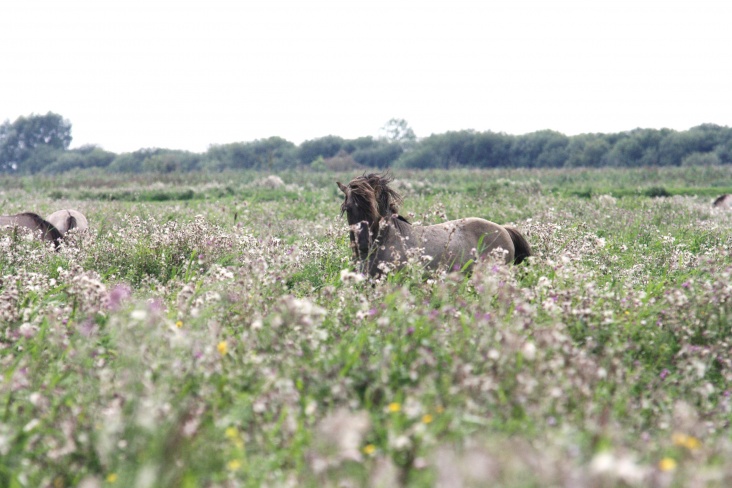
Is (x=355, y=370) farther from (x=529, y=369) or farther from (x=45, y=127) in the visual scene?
(x=45, y=127)

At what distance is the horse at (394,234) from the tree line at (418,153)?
49.5m

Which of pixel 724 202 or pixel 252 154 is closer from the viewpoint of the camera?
pixel 724 202

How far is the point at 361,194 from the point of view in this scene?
7.17 m

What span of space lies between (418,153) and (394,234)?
7183cm

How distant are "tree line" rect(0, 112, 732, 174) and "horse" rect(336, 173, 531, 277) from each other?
1950 inches

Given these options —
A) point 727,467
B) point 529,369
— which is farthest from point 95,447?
point 727,467

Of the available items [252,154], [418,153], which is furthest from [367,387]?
[252,154]

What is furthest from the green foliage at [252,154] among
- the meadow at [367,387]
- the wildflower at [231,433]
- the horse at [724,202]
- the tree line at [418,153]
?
the wildflower at [231,433]

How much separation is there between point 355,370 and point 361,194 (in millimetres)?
3683

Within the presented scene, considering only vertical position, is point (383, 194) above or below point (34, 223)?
above

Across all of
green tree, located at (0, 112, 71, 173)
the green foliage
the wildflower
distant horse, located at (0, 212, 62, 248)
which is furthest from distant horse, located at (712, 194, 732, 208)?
green tree, located at (0, 112, 71, 173)

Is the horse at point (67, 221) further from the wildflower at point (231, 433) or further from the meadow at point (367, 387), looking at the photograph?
the wildflower at point (231, 433)

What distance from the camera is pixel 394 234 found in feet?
24.6

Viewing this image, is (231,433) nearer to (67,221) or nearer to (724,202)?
(67,221)
